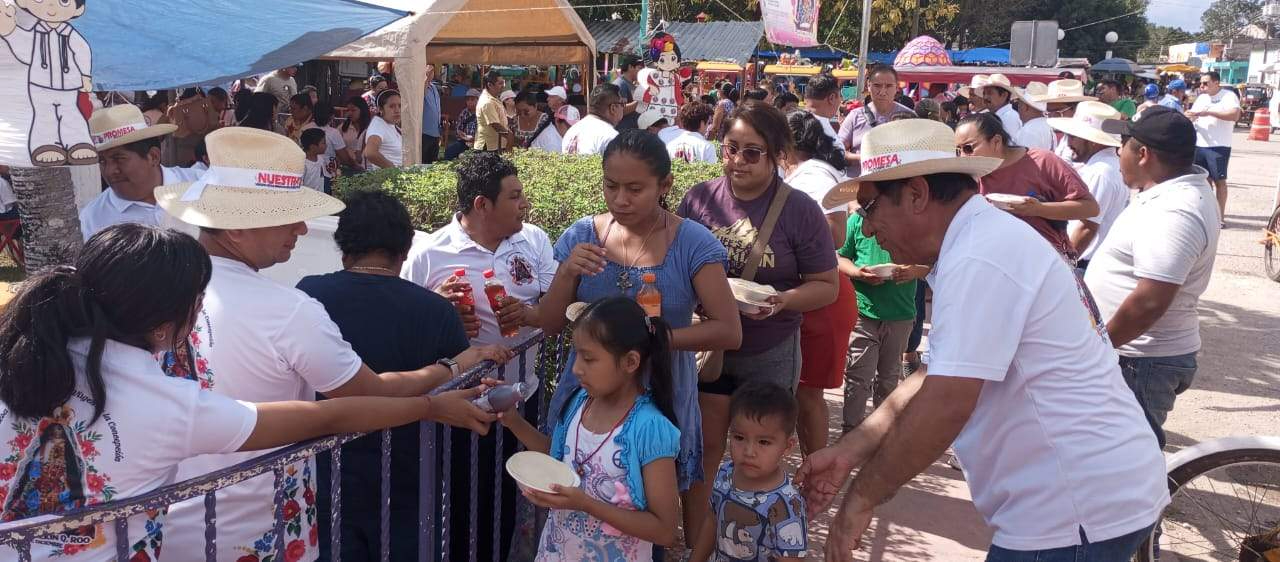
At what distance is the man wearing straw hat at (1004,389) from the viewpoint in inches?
89.7

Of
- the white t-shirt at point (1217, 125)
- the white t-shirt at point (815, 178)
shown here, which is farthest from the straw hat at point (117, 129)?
the white t-shirt at point (1217, 125)

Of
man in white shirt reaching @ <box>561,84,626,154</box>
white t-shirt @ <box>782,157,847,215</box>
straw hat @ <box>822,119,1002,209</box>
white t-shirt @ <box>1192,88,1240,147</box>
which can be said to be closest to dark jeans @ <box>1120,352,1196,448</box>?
white t-shirt @ <box>782,157,847,215</box>

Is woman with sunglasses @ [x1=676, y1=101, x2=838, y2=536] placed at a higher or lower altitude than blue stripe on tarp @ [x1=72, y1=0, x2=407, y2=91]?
lower

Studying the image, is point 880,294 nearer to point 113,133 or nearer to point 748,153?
point 748,153

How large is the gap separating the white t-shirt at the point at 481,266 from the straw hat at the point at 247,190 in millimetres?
879

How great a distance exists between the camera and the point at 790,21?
Result: 1692 cm

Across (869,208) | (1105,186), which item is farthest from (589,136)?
(869,208)

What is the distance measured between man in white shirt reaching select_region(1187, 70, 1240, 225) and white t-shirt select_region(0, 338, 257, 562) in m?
12.5

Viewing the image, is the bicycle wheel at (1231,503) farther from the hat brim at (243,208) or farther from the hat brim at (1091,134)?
the hat brim at (243,208)

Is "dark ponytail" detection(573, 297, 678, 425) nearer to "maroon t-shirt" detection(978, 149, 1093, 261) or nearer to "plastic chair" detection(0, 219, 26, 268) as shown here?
"maroon t-shirt" detection(978, 149, 1093, 261)

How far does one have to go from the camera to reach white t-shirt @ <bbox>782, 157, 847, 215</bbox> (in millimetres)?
5164

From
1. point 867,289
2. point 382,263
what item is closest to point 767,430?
point 382,263

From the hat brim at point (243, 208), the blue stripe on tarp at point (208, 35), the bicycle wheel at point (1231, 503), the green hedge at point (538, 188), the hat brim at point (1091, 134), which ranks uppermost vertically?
the blue stripe on tarp at point (208, 35)

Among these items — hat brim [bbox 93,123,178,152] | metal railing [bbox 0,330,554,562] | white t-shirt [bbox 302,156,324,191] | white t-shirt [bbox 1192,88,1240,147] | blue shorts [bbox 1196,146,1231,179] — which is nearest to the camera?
metal railing [bbox 0,330,554,562]
